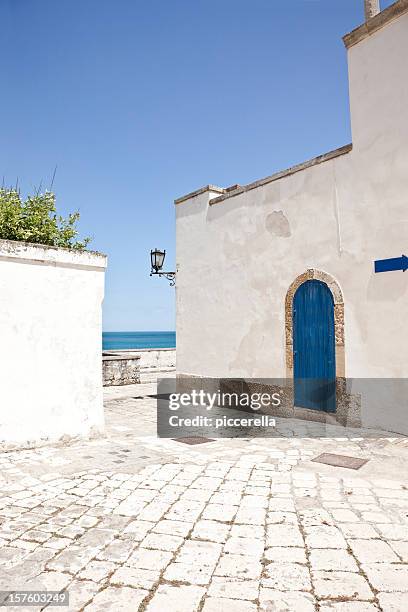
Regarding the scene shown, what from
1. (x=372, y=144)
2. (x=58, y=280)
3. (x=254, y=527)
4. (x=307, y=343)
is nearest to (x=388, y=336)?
(x=307, y=343)

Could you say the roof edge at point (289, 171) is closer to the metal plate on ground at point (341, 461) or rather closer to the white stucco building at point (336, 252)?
the white stucco building at point (336, 252)

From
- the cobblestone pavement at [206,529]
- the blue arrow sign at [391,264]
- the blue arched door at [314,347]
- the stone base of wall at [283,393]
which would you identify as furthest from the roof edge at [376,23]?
the cobblestone pavement at [206,529]

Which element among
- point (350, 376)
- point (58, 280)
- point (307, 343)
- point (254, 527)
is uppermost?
point (58, 280)

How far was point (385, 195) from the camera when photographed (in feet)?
21.9

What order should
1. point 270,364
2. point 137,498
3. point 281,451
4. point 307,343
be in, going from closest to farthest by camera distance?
point 137,498, point 281,451, point 307,343, point 270,364

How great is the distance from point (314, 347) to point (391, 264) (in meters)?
2.01

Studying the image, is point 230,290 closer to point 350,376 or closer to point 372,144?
point 350,376

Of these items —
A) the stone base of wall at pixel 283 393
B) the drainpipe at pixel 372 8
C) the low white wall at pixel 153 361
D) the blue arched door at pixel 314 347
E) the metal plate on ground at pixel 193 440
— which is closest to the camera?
the metal plate on ground at pixel 193 440

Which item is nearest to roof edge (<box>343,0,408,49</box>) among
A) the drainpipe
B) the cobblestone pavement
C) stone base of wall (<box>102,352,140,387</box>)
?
the drainpipe

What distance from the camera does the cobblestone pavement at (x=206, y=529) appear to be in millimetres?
2539

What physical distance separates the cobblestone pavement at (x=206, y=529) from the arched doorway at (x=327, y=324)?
5.71 ft

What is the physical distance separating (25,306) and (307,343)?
15.9 feet

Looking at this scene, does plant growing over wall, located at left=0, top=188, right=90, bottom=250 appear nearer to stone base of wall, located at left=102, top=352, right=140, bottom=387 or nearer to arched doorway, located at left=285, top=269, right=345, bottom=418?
arched doorway, located at left=285, top=269, right=345, bottom=418

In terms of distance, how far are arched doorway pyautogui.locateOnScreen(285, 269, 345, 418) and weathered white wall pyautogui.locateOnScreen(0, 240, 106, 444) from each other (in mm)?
3604
